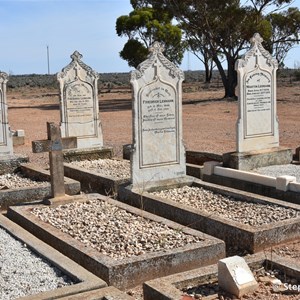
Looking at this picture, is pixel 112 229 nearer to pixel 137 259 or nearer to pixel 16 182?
pixel 137 259

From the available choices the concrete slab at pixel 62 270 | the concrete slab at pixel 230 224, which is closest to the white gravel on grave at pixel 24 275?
the concrete slab at pixel 62 270

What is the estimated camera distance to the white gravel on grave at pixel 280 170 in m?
9.20

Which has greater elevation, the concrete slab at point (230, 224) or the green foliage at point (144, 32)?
the green foliage at point (144, 32)

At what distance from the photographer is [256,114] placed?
9953 mm

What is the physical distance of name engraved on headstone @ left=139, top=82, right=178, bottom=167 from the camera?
27.0 feet

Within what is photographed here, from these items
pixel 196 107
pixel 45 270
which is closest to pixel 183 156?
pixel 45 270

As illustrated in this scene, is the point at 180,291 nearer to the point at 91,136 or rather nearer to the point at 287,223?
the point at 287,223

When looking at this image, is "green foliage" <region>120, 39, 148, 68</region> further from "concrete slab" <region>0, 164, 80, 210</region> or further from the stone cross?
the stone cross

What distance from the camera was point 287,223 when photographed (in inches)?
247

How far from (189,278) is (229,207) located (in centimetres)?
278

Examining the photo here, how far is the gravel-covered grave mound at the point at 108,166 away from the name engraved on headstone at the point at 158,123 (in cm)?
97

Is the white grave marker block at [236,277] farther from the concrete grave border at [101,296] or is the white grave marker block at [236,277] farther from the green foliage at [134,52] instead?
the green foliage at [134,52]

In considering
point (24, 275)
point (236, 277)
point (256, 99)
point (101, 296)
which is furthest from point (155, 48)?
point (101, 296)

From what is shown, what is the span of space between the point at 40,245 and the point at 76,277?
108cm
